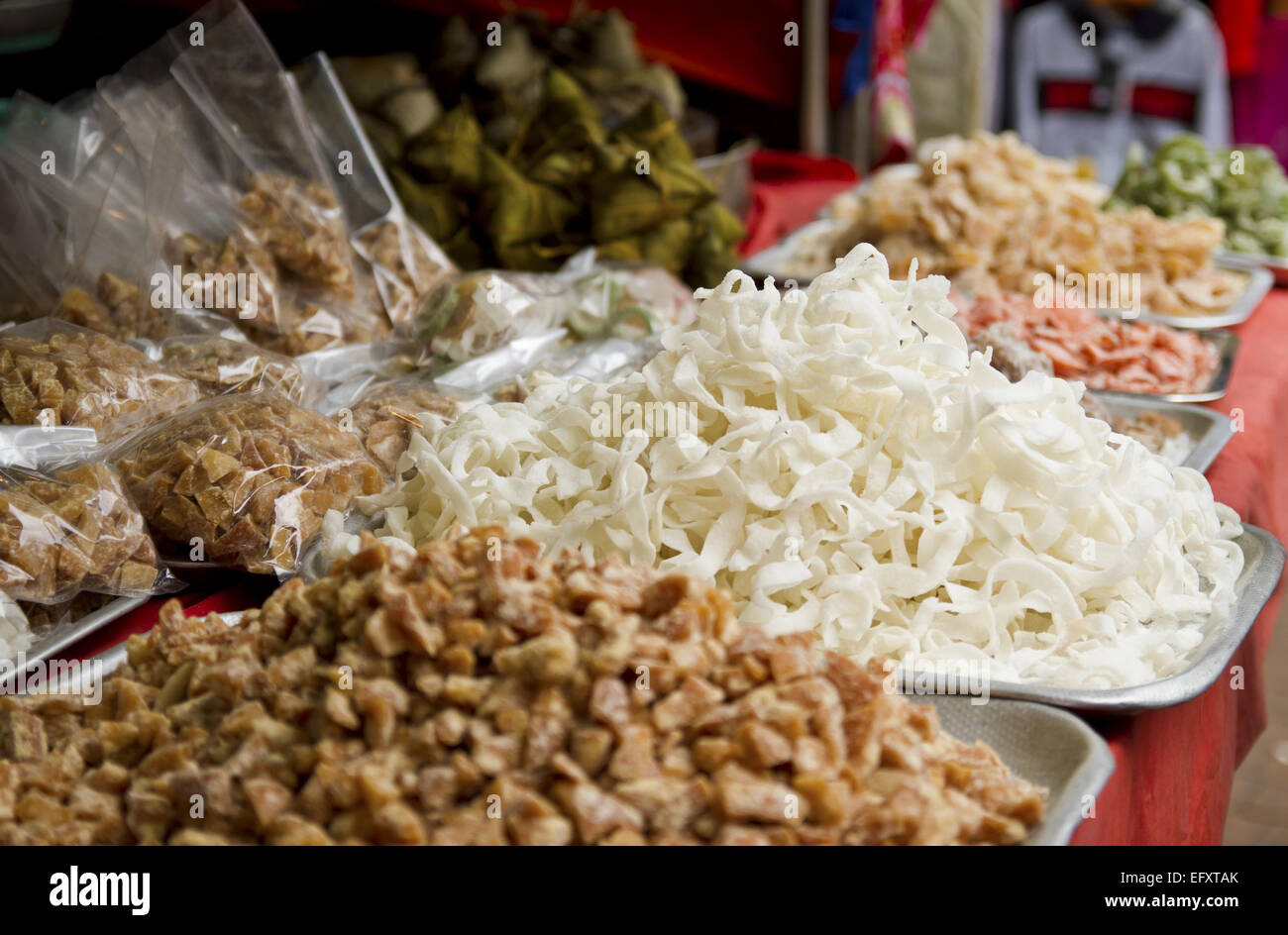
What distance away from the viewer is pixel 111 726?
2.81 ft

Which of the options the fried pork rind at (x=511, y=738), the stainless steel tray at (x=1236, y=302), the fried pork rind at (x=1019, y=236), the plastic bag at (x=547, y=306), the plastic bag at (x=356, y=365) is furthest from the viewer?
the fried pork rind at (x=1019, y=236)

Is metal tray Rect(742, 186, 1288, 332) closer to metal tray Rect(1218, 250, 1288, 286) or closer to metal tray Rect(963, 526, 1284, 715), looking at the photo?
metal tray Rect(1218, 250, 1288, 286)

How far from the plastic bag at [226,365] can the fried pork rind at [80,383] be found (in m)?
0.03

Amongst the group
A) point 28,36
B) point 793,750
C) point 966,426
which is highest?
point 28,36

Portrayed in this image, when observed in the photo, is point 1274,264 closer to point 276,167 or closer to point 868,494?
point 868,494

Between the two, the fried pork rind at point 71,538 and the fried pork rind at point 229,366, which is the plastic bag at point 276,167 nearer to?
the fried pork rind at point 229,366

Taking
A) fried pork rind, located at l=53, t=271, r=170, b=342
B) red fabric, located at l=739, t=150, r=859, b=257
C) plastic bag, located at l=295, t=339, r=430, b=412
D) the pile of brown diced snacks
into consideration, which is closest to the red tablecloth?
the pile of brown diced snacks

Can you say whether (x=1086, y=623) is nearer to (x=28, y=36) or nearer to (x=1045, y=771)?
(x=1045, y=771)

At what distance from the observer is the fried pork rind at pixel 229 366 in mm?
1424

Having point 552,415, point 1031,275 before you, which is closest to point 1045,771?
point 552,415

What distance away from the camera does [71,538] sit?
1104 mm

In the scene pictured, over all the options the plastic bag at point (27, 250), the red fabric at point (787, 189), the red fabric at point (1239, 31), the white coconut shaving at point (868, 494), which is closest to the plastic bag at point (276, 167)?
the plastic bag at point (27, 250)

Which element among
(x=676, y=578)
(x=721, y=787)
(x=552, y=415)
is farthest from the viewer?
(x=552, y=415)
